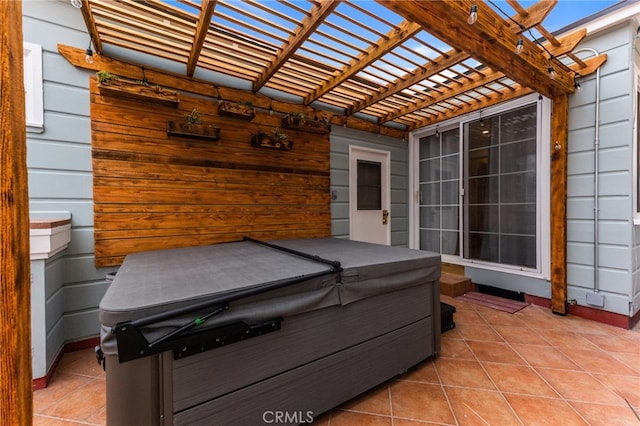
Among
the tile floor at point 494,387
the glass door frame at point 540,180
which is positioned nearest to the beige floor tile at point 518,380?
the tile floor at point 494,387

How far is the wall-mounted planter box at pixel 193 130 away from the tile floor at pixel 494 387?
81.5 inches

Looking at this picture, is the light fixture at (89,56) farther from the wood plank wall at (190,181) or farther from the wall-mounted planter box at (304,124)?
the wall-mounted planter box at (304,124)

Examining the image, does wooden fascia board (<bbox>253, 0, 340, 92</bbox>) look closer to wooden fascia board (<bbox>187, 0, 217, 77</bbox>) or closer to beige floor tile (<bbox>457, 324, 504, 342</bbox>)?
wooden fascia board (<bbox>187, 0, 217, 77</bbox>)

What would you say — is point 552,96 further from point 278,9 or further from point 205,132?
point 205,132

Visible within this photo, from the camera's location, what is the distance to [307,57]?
264cm

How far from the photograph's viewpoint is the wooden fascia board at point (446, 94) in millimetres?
3003

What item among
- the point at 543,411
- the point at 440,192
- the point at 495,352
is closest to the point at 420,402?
the point at 543,411

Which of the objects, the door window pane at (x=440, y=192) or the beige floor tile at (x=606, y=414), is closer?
the beige floor tile at (x=606, y=414)

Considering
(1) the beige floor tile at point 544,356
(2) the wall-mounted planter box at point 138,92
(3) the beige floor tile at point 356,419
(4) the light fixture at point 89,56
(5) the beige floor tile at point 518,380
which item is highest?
(4) the light fixture at point 89,56

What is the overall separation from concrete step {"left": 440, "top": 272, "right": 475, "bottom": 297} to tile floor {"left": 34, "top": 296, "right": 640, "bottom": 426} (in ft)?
3.43

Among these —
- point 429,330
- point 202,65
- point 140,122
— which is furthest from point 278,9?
point 429,330

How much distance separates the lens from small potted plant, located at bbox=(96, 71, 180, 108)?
7.44ft

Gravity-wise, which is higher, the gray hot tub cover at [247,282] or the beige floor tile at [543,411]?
the gray hot tub cover at [247,282]

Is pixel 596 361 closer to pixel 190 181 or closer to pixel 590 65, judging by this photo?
pixel 590 65
